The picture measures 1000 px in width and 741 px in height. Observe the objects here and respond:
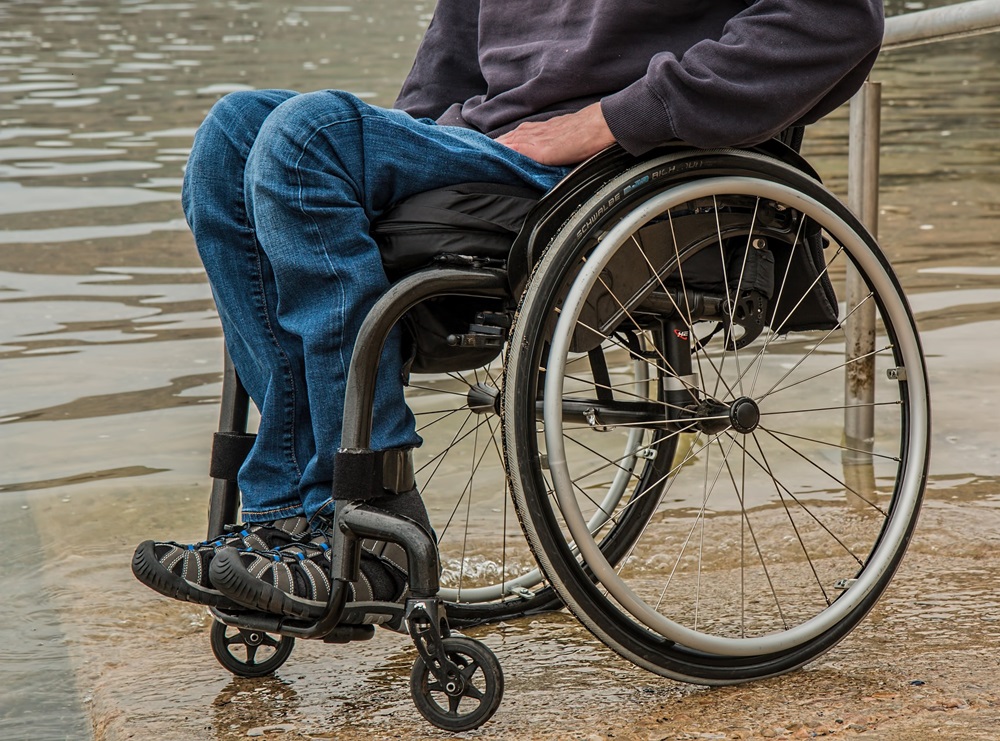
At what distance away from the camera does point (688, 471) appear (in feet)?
9.80

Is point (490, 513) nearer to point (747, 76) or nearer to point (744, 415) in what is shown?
point (744, 415)

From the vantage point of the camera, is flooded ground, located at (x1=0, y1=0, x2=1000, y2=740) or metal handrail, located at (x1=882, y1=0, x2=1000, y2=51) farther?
metal handrail, located at (x1=882, y1=0, x2=1000, y2=51)

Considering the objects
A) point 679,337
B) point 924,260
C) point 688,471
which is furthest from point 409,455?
point 924,260

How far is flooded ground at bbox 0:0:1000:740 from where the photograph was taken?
1812 millimetres

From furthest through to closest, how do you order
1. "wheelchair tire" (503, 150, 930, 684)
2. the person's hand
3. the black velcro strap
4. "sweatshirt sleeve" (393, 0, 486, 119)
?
"sweatshirt sleeve" (393, 0, 486, 119)
the black velcro strap
the person's hand
"wheelchair tire" (503, 150, 930, 684)

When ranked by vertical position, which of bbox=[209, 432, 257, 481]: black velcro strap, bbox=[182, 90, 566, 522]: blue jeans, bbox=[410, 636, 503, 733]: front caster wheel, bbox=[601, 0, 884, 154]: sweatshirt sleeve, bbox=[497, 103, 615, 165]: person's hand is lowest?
bbox=[410, 636, 503, 733]: front caster wheel

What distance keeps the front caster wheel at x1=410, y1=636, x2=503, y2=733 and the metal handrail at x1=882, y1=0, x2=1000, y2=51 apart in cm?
158

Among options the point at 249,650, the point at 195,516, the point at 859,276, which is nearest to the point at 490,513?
the point at 195,516

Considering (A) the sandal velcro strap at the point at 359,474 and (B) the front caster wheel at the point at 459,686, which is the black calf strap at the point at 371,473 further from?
(B) the front caster wheel at the point at 459,686

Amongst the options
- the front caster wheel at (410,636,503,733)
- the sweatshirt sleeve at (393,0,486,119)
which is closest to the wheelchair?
the front caster wheel at (410,636,503,733)

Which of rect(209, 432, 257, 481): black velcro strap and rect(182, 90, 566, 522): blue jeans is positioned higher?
rect(182, 90, 566, 522): blue jeans

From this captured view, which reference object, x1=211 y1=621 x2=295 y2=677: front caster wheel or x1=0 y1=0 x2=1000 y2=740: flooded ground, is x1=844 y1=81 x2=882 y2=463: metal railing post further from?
x1=211 y1=621 x2=295 y2=677: front caster wheel

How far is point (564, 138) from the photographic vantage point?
5.98 feet

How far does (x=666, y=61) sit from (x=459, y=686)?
2.84 feet
